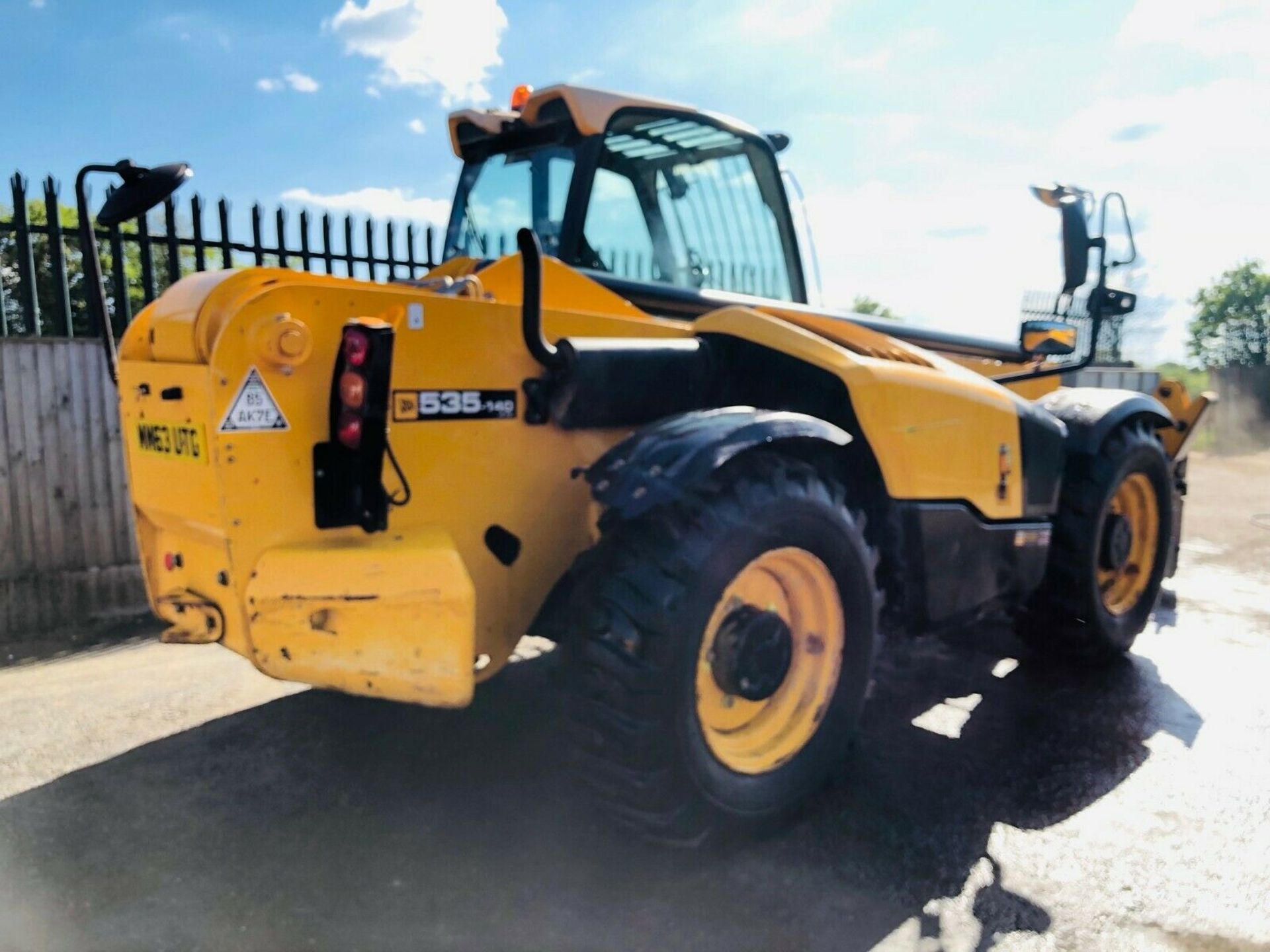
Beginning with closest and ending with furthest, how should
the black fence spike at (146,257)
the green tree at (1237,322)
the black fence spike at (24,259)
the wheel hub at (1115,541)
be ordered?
the wheel hub at (1115,541) < the black fence spike at (24,259) < the black fence spike at (146,257) < the green tree at (1237,322)

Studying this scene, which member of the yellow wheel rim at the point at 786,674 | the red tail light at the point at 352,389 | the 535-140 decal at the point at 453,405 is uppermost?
the red tail light at the point at 352,389

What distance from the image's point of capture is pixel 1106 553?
4430 mm

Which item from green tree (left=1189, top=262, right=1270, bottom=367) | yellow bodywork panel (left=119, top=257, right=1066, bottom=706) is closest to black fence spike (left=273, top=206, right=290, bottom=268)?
yellow bodywork panel (left=119, top=257, right=1066, bottom=706)

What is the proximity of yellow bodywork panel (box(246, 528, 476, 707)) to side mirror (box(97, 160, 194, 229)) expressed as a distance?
1.08 m

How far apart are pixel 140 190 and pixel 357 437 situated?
1019 mm

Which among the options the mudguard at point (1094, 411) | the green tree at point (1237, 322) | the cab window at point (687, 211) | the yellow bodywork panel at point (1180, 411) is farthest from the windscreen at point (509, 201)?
the green tree at point (1237, 322)

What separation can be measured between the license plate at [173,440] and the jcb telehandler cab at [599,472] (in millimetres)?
14

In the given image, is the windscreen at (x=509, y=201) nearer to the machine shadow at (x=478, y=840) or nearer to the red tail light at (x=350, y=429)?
the red tail light at (x=350, y=429)

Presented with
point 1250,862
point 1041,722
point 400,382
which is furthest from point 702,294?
point 1250,862

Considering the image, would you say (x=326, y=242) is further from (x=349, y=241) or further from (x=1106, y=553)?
(x=1106, y=553)

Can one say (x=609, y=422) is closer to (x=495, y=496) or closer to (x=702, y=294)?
(x=495, y=496)

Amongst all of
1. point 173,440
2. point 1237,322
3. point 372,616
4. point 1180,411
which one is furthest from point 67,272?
point 1237,322

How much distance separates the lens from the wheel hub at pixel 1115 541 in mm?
4414

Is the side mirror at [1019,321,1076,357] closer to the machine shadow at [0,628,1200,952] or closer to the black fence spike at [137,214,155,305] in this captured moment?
the machine shadow at [0,628,1200,952]
